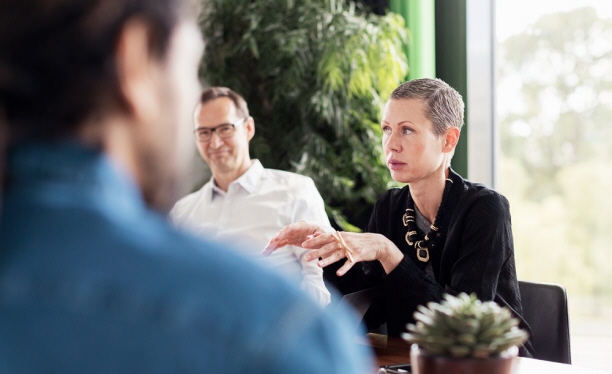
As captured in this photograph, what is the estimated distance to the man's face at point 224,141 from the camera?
11.2ft

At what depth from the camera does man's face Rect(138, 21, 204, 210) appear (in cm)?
47

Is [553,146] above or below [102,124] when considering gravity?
above

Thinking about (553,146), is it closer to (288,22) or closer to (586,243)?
(586,243)

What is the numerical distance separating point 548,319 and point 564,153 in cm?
243

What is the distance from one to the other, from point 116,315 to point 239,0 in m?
3.99

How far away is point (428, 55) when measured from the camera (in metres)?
3.97

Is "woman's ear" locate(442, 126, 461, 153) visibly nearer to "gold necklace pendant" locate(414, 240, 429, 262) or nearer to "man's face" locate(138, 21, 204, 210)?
"gold necklace pendant" locate(414, 240, 429, 262)

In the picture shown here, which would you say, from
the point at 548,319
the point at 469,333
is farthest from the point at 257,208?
the point at 469,333

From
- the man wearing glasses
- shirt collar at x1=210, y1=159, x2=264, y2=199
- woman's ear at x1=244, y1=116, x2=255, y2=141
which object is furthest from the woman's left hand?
woman's ear at x1=244, y1=116, x2=255, y2=141

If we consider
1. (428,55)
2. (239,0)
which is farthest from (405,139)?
(239,0)

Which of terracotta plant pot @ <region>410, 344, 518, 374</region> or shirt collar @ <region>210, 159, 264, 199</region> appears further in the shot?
shirt collar @ <region>210, 159, 264, 199</region>

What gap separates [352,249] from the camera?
1999 millimetres

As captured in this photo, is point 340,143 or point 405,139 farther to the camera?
point 340,143

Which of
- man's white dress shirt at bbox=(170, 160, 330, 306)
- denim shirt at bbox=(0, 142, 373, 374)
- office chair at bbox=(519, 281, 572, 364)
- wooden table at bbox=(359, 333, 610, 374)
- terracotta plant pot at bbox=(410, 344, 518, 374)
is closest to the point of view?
denim shirt at bbox=(0, 142, 373, 374)
